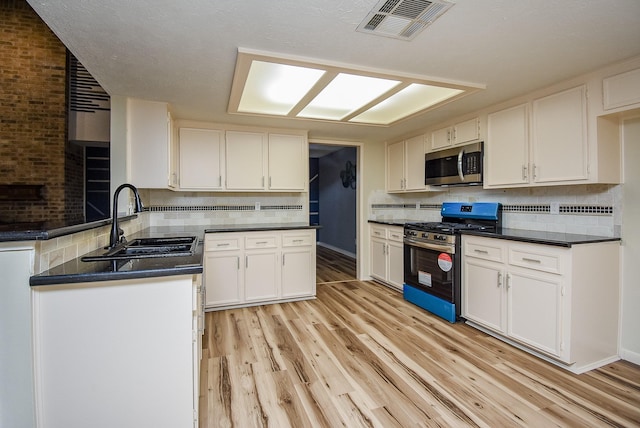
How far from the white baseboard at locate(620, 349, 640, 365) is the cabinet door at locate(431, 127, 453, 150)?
2.36 meters

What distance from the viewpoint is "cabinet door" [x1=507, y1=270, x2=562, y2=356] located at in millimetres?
2248

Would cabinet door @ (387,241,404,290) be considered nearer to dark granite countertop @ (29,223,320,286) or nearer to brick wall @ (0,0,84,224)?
dark granite countertop @ (29,223,320,286)

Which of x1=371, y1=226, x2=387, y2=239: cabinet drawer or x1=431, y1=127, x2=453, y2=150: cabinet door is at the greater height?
x1=431, y1=127, x2=453, y2=150: cabinet door

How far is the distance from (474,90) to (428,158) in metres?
1.35

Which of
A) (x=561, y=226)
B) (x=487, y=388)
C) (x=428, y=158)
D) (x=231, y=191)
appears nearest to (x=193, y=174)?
(x=231, y=191)

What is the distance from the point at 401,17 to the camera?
5.30 feet

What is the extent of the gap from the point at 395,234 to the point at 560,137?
6.80 ft

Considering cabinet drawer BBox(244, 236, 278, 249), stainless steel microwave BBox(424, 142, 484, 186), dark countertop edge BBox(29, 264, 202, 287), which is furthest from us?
cabinet drawer BBox(244, 236, 278, 249)

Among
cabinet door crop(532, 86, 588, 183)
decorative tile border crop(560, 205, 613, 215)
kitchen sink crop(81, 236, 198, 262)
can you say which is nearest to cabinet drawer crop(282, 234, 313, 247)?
kitchen sink crop(81, 236, 198, 262)

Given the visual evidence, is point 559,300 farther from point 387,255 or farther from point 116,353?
point 116,353

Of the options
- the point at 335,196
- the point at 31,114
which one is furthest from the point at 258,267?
the point at 335,196

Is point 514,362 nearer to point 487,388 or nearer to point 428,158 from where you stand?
point 487,388

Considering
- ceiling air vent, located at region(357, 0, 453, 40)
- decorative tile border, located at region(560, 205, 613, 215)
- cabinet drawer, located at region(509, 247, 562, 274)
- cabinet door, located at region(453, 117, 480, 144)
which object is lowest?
cabinet drawer, located at region(509, 247, 562, 274)

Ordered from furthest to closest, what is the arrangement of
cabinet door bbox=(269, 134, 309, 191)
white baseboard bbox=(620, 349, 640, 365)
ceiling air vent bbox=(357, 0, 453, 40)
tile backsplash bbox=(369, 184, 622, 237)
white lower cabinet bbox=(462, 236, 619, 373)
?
cabinet door bbox=(269, 134, 309, 191) < tile backsplash bbox=(369, 184, 622, 237) < white baseboard bbox=(620, 349, 640, 365) < white lower cabinet bbox=(462, 236, 619, 373) < ceiling air vent bbox=(357, 0, 453, 40)
